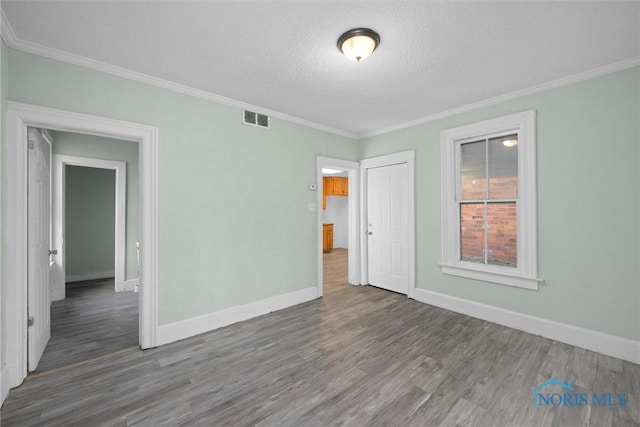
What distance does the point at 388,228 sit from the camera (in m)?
4.48

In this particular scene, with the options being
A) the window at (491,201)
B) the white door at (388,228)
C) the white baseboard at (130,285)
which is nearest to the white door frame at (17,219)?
the white baseboard at (130,285)

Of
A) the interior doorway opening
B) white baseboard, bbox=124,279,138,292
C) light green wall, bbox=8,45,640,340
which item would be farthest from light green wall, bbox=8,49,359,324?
white baseboard, bbox=124,279,138,292

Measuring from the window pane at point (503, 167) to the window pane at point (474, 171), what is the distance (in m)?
0.08

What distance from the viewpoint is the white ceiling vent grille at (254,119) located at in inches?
133

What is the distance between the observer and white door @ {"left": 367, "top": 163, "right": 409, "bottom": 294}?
4.25 meters

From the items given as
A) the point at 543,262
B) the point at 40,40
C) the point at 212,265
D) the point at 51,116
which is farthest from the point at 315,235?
the point at 40,40

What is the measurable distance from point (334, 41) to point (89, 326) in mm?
4069

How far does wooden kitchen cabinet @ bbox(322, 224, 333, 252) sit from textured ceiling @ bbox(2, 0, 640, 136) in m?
6.09

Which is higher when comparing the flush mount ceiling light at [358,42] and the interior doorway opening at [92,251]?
the flush mount ceiling light at [358,42]

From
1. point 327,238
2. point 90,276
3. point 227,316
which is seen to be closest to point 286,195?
point 227,316

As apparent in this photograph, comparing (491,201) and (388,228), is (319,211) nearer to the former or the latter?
(388,228)

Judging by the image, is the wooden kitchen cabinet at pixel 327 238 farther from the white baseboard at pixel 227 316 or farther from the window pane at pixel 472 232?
the window pane at pixel 472 232

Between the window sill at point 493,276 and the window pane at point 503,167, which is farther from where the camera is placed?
the window pane at point 503,167

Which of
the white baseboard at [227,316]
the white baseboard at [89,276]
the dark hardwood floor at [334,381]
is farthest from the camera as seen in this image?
the white baseboard at [89,276]
